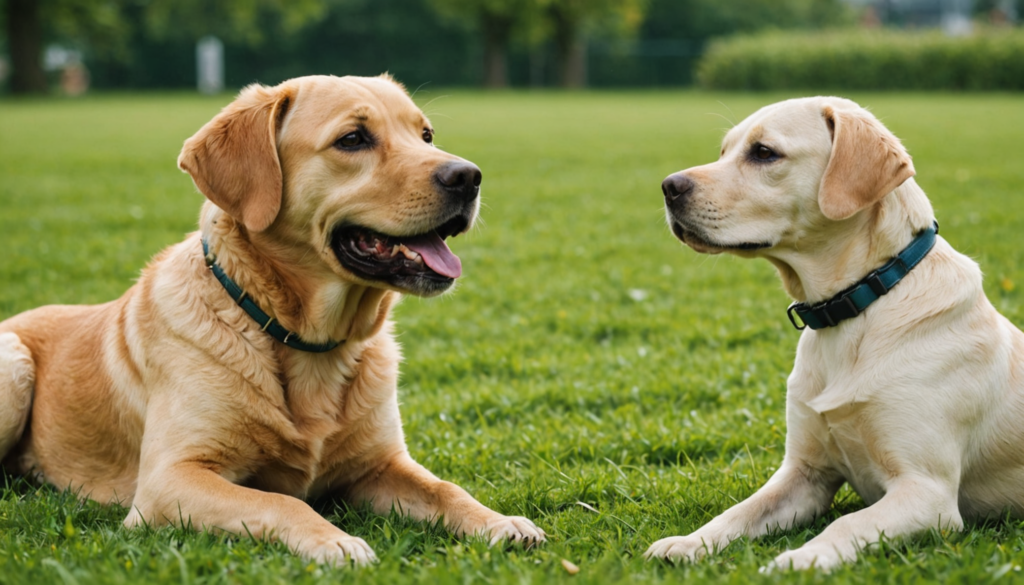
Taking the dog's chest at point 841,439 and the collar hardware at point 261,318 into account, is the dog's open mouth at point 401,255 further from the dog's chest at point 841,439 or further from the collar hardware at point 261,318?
the dog's chest at point 841,439

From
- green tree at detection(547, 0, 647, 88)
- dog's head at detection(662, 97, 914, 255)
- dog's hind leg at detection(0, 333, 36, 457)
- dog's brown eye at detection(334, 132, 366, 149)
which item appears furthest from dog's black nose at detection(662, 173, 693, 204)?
green tree at detection(547, 0, 647, 88)

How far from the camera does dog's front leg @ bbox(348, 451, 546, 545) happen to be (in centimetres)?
366

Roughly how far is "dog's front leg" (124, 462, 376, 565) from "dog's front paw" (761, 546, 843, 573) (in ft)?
4.35

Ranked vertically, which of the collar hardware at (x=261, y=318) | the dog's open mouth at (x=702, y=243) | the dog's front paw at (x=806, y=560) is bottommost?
the dog's front paw at (x=806, y=560)

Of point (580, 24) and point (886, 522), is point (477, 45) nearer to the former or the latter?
point (580, 24)

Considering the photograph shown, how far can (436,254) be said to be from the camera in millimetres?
4047

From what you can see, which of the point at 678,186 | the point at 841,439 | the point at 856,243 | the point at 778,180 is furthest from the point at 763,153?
the point at 841,439

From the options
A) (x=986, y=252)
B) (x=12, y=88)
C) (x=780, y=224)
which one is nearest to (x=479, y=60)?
(x=12, y=88)

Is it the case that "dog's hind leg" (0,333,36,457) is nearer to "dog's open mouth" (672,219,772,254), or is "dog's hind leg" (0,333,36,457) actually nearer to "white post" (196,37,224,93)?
"dog's open mouth" (672,219,772,254)

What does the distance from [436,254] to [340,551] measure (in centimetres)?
125

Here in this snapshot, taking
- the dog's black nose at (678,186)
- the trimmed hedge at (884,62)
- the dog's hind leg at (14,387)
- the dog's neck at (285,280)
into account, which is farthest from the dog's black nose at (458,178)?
the trimmed hedge at (884,62)

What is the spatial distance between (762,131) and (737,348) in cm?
247

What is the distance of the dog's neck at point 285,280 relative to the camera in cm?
407

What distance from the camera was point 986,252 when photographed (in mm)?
8266
